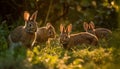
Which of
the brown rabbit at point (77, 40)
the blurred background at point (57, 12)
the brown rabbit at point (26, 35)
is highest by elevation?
the brown rabbit at point (26, 35)

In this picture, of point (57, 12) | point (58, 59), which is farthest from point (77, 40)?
point (57, 12)

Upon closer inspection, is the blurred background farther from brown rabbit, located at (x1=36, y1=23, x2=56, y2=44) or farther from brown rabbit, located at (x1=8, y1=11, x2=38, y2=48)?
brown rabbit, located at (x1=8, y1=11, x2=38, y2=48)

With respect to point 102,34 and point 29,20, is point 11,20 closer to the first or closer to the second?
point 102,34

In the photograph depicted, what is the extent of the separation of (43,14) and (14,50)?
8.38 meters

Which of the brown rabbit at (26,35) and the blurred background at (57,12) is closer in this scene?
the brown rabbit at (26,35)

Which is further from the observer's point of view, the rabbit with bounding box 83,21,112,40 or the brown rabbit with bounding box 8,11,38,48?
the rabbit with bounding box 83,21,112,40

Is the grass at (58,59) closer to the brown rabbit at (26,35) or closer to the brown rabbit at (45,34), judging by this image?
the brown rabbit at (26,35)

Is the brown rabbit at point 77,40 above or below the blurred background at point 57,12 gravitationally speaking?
above

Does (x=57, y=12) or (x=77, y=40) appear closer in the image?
(x=77, y=40)

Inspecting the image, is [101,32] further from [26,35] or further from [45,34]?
[26,35]

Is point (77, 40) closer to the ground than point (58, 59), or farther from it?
closer to the ground

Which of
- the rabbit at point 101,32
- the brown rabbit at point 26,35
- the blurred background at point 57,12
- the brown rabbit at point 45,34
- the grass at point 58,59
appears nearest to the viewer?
the grass at point 58,59

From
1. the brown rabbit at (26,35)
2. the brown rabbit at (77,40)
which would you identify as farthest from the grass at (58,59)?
the brown rabbit at (77,40)

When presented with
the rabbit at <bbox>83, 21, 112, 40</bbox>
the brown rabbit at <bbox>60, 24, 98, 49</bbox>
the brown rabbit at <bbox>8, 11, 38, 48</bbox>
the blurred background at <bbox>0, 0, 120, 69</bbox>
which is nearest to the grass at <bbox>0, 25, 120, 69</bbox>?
the brown rabbit at <bbox>8, 11, 38, 48</bbox>
